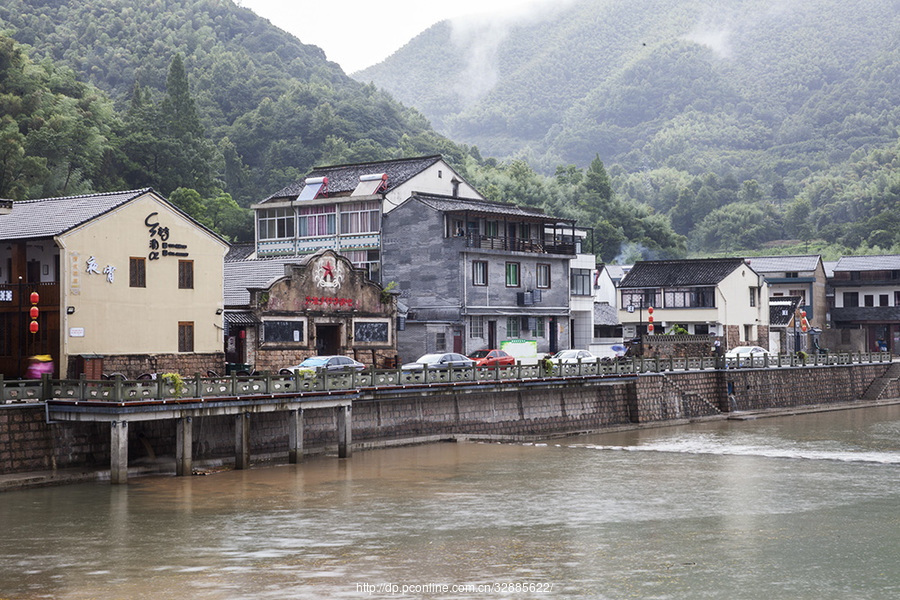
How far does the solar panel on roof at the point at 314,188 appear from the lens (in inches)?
2948

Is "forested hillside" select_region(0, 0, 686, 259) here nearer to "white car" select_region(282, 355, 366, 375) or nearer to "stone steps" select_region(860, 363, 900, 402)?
"white car" select_region(282, 355, 366, 375)

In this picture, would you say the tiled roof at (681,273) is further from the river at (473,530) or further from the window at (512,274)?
the river at (473,530)

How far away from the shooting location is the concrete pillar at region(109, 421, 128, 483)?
37.0 m

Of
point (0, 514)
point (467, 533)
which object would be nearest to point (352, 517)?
point (467, 533)

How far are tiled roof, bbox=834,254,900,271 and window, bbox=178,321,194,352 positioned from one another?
78.5 meters

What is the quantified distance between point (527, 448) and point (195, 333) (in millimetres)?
15881

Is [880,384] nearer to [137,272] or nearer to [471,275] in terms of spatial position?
[471,275]

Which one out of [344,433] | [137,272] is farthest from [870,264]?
[137,272]

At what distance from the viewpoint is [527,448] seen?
5075cm

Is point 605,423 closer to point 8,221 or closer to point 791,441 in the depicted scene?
point 791,441

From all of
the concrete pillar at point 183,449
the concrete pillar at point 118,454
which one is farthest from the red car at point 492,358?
the concrete pillar at point 118,454

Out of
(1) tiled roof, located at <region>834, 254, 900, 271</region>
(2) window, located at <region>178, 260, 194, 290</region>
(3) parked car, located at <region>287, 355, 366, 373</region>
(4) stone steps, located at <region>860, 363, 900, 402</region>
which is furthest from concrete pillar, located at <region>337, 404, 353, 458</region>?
(1) tiled roof, located at <region>834, 254, 900, 271</region>

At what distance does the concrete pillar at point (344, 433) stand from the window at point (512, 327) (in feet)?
82.0

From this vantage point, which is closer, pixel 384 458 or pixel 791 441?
pixel 384 458
